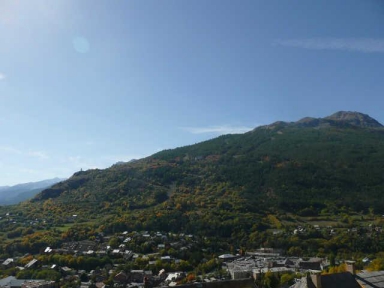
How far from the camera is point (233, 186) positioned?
99312 mm

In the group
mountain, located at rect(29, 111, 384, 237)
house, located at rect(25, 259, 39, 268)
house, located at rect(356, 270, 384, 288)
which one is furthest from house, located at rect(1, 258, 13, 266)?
house, located at rect(356, 270, 384, 288)

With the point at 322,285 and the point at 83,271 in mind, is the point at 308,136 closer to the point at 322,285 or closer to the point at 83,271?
the point at 83,271

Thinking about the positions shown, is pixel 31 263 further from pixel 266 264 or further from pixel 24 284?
pixel 266 264

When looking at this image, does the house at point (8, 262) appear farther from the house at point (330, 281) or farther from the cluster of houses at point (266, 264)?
the house at point (330, 281)

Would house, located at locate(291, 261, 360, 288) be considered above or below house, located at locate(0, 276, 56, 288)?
above

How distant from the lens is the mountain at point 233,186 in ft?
247

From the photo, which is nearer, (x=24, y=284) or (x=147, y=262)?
(x=24, y=284)

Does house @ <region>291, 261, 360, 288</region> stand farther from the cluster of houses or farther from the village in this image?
the cluster of houses

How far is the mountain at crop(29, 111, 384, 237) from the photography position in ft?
247

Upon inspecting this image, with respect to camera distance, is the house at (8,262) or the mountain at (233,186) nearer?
the house at (8,262)

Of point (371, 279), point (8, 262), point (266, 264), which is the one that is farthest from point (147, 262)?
point (371, 279)

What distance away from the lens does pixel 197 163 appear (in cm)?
12700

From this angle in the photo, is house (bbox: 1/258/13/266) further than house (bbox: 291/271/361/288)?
Yes

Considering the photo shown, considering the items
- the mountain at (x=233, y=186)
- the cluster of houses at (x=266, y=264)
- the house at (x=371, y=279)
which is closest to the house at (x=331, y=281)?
the house at (x=371, y=279)
